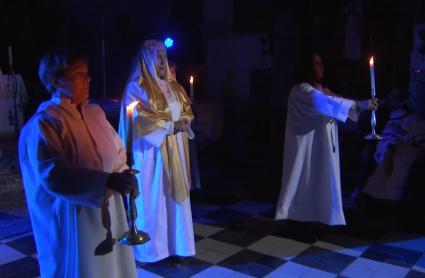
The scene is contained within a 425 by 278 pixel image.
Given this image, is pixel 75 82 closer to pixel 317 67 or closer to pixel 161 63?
pixel 161 63

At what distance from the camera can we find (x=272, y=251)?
4.20 m

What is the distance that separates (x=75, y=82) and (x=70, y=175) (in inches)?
16.8

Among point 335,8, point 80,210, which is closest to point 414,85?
point 335,8

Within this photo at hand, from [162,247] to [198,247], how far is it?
600 millimetres

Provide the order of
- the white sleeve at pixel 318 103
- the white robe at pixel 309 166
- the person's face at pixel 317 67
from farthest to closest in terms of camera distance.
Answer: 1. the white robe at pixel 309 166
2. the person's face at pixel 317 67
3. the white sleeve at pixel 318 103

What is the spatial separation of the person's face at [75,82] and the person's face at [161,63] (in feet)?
5.20

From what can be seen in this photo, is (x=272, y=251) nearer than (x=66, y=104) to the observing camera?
No

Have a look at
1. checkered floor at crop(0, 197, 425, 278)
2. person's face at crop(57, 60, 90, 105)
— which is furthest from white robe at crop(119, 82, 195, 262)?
person's face at crop(57, 60, 90, 105)

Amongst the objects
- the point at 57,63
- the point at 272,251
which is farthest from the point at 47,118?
the point at 272,251

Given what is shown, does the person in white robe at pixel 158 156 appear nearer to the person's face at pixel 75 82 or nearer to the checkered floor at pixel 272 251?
the checkered floor at pixel 272 251

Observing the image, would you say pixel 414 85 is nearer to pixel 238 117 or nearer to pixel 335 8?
pixel 335 8

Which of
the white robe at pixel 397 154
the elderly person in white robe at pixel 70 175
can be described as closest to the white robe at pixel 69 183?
the elderly person in white robe at pixel 70 175

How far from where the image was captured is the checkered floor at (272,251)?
3760 mm

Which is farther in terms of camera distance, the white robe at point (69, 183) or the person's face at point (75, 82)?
the person's face at point (75, 82)
